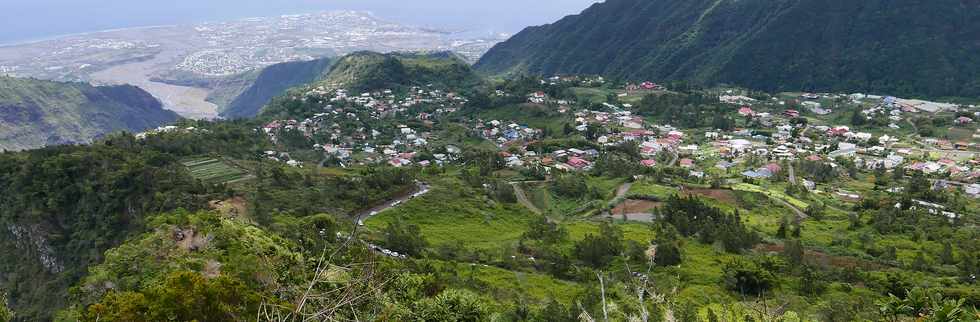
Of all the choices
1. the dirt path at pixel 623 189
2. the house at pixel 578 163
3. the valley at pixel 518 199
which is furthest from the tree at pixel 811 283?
the house at pixel 578 163

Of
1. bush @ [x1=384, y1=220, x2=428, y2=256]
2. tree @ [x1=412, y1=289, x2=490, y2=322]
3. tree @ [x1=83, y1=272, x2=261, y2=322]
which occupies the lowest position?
bush @ [x1=384, y1=220, x2=428, y2=256]

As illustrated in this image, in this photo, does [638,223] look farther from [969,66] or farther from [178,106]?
[178,106]

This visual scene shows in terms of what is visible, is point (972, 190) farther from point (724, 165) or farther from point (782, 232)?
point (782, 232)

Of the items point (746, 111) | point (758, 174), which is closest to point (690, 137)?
point (746, 111)

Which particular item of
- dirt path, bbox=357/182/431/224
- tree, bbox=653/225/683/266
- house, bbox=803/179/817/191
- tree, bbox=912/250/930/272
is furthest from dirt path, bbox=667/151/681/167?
tree, bbox=653/225/683/266

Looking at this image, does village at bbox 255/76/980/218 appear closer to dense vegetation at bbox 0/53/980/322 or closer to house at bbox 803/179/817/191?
house at bbox 803/179/817/191

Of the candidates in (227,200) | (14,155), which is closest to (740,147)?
(227,200)
